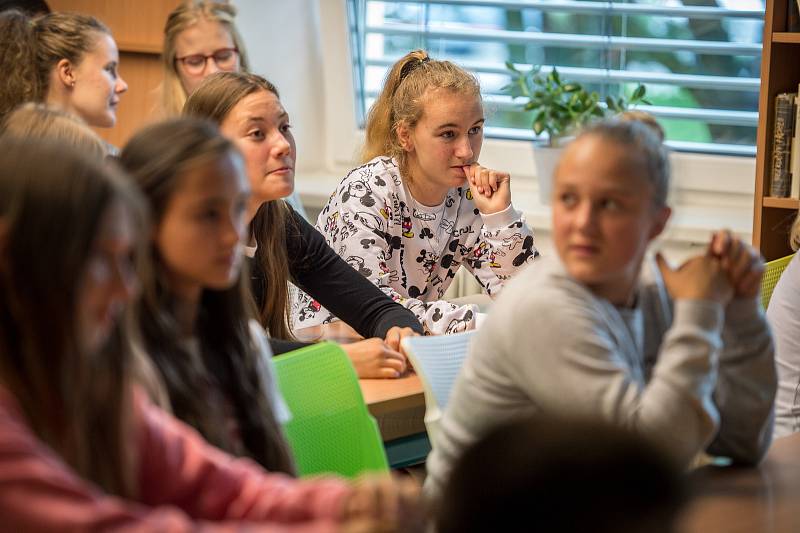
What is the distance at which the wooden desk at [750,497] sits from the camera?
1274 millimetres

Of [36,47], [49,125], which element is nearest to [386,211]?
[49,125]

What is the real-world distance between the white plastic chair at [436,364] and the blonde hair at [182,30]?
80.8 inches

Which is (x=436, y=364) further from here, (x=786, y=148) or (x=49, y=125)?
(x=786, y=148)

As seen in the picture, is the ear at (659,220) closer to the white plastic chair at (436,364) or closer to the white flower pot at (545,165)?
the white plastic chair at (436,364)

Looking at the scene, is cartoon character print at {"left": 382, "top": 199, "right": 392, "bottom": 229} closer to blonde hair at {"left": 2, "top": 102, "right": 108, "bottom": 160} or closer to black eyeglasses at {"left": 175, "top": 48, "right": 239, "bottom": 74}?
blonde hair at {"left": 2, "top": 102, "right": 108, "bottom": 160}

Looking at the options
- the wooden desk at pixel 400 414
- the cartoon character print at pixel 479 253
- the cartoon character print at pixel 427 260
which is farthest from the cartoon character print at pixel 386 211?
the wooden desk at pixel 400 414

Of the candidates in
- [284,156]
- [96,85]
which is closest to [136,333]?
[284,156]

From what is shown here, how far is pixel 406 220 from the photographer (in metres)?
2.93

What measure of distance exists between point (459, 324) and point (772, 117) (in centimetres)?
142

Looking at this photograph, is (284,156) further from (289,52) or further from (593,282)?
(289,52)

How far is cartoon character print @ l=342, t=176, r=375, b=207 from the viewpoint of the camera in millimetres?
2863

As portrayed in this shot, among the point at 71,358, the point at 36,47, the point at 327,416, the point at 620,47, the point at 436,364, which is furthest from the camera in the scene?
the point at 620,47

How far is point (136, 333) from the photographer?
1.24 m

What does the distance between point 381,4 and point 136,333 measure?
3.43 meters
